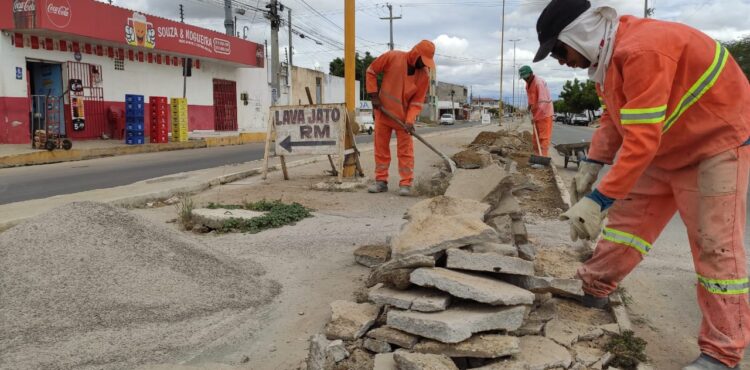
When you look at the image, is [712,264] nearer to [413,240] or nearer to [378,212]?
[413,240]

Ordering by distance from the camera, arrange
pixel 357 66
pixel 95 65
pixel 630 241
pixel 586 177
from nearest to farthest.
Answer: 1. pixel 630 241
2. pixel 586 177
3. pixel 95 65
4. pixel 357 66

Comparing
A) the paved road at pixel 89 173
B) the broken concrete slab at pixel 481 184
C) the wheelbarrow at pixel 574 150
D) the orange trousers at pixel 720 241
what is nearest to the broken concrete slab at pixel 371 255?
the broken concrete slab at pixel 481 184

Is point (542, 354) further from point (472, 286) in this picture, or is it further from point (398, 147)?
point (398, 147)

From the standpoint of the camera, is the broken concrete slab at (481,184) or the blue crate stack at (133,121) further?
the blue crate stack at (133,121)

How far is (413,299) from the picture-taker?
2783mm

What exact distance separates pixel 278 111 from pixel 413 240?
5773 mm

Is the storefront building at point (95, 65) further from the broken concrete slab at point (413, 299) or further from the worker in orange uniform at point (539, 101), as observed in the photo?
the broken concrete slab at point (413, 299)

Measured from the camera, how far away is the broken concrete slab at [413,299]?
8.90 ft

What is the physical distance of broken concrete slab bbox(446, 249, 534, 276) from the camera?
9.68ft

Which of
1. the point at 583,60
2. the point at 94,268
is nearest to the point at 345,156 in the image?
the point at 94,268

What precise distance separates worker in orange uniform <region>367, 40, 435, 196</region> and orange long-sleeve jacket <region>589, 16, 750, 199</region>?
4.62 metres

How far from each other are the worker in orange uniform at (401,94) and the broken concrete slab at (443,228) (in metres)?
3.54

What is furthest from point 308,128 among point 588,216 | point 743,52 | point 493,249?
point 743,52

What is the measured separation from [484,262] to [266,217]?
10.7 feet
